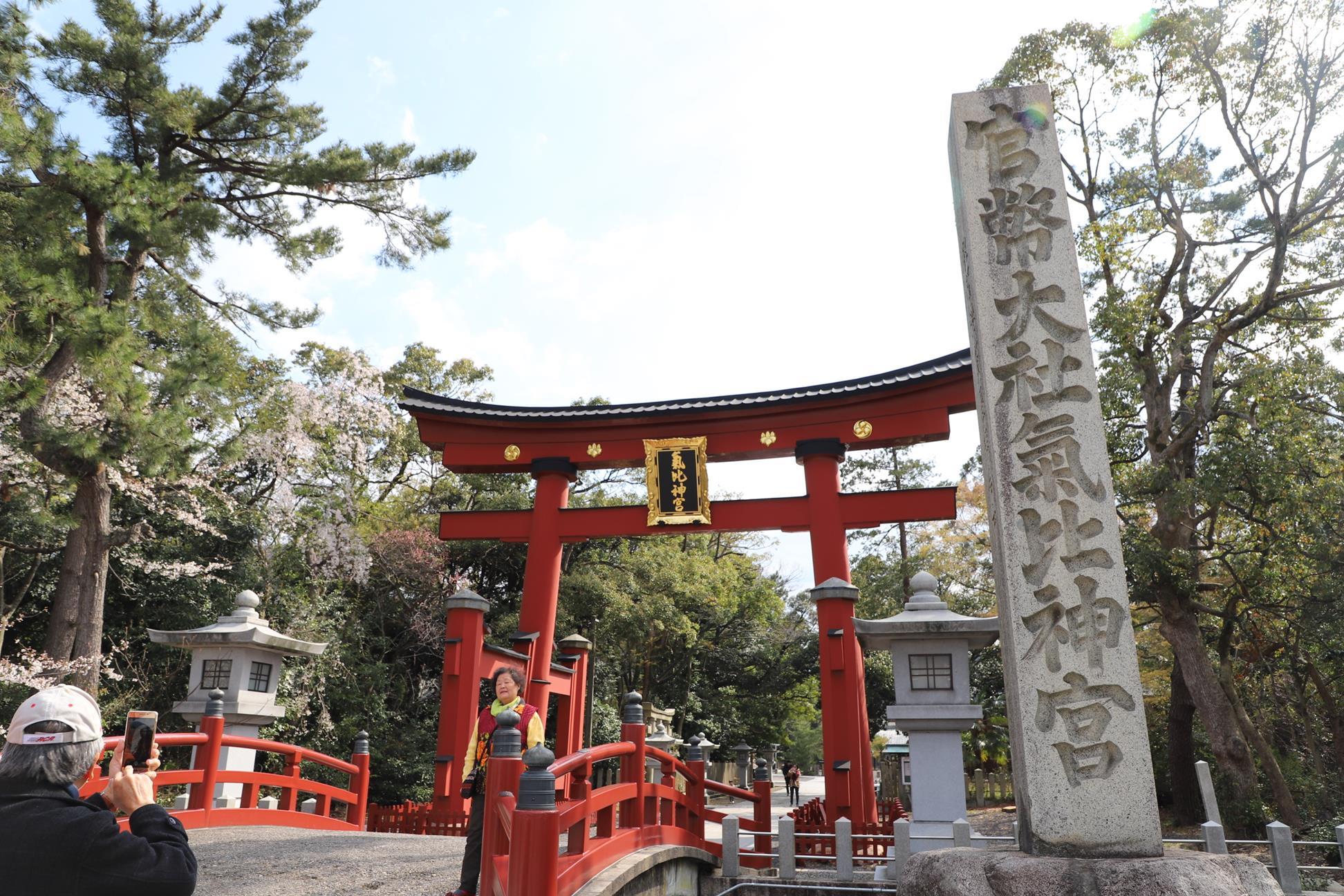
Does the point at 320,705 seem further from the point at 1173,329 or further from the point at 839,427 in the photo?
the point at 1173,329

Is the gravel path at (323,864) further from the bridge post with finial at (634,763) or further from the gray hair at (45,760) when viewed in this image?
the gray hair at (45,760)

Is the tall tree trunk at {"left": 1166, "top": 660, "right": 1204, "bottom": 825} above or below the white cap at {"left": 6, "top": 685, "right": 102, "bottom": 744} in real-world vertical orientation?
below

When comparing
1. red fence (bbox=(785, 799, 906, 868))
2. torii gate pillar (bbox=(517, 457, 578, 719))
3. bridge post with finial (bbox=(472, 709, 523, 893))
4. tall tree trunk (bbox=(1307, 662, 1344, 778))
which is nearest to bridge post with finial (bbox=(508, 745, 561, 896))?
bridge post with finial (bbox=(472, 709, 523, 893))

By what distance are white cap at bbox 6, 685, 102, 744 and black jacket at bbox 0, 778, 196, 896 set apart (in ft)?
0.35

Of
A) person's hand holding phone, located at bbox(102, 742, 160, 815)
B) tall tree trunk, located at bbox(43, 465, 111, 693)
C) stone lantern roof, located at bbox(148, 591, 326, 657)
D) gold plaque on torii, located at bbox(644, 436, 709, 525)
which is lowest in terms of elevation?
person's hand holding phone, located at bbox(102, 742, 160, 815)

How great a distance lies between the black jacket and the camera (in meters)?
1.86

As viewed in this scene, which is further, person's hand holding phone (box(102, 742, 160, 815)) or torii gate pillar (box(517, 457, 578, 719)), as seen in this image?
torii gate pillar (box(517, 457, 578, 719))

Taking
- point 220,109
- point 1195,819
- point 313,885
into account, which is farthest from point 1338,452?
point 220,109

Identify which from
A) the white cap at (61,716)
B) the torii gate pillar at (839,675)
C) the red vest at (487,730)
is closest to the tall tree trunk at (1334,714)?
the torii gate pillar at (839,675)

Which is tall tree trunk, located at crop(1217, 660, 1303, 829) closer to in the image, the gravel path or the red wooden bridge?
the red wooden bridge

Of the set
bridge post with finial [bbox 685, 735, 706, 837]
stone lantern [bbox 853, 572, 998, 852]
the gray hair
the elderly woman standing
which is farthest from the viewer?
bridge post with finial [bbox 685, 735, 706, 837]

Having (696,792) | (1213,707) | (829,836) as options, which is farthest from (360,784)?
(1213,707)

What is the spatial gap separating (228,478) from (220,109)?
851 centimetres

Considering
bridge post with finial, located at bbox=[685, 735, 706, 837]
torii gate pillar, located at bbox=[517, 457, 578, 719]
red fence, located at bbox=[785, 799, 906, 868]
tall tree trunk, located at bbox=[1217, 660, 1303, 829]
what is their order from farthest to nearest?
1. tall tree trunk, located at bbox=[1217, 660, 1303, 829]
2. torii gate pillar, located at bbox=[517, 457, 578, 719]
3. red fence, located at bbox=[785, 799, 906, 868]
4. bridge post with finial, located at bbox=[685, 735, 706, 837]
